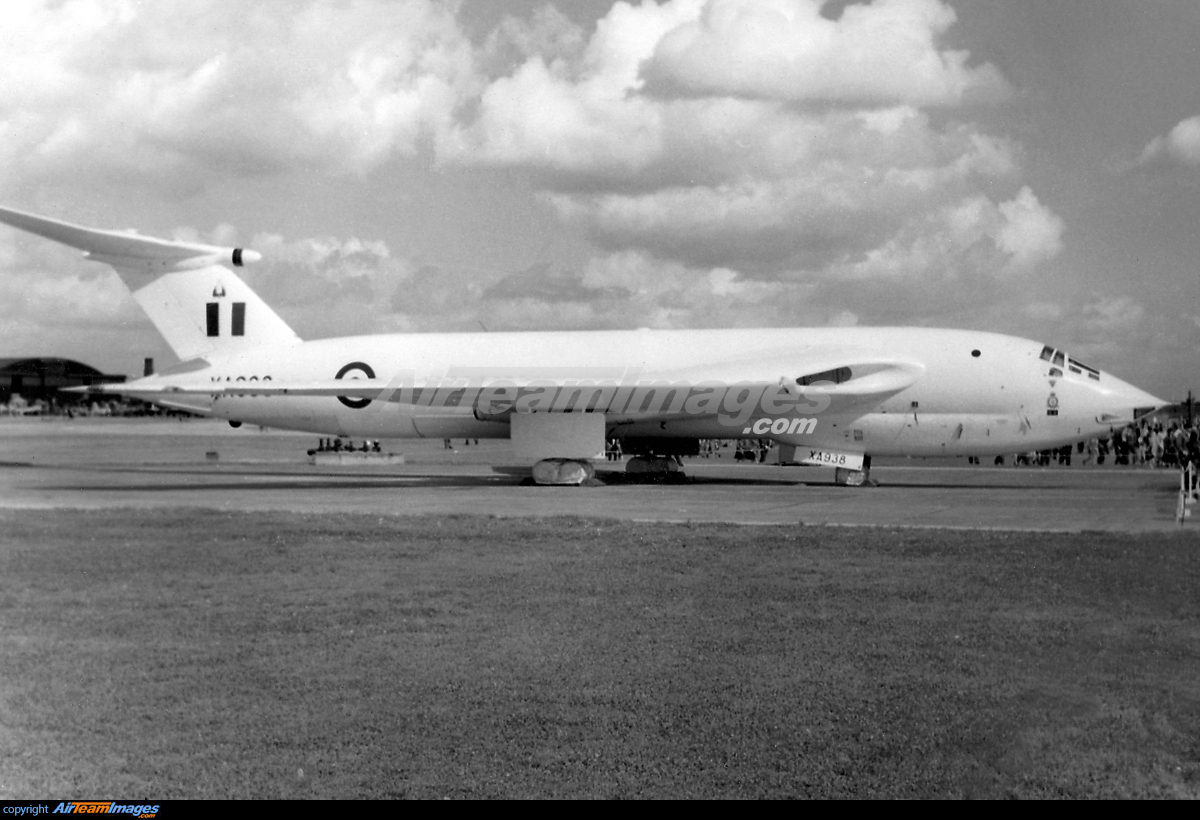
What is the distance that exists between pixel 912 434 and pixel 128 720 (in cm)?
2072

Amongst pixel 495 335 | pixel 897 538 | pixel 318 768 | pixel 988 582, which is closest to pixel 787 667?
pixel 318 768

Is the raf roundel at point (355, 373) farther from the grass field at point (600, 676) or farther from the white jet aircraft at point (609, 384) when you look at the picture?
the grass field at point (600, 676)

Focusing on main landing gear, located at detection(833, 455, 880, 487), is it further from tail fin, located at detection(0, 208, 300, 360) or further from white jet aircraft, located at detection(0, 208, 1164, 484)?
tail fin, located at detection(0, 208, 300, 360)

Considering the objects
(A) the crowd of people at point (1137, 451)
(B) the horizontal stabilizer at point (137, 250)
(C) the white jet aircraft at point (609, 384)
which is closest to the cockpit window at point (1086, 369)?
(C) the white jet aircraft at point (609, 384)

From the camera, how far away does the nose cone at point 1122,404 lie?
23.2m

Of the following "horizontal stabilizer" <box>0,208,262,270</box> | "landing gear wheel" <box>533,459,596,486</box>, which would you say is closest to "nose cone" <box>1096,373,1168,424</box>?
"landing gear wheel" <box>533,459,596,486</box>

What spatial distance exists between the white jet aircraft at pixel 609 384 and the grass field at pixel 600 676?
12.7 m

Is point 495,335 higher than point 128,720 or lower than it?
higher

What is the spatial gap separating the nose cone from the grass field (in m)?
12.9

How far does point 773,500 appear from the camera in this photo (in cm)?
2000

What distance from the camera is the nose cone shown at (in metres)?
23.2

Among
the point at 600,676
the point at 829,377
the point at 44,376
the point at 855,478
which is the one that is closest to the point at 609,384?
the point at 829,377
